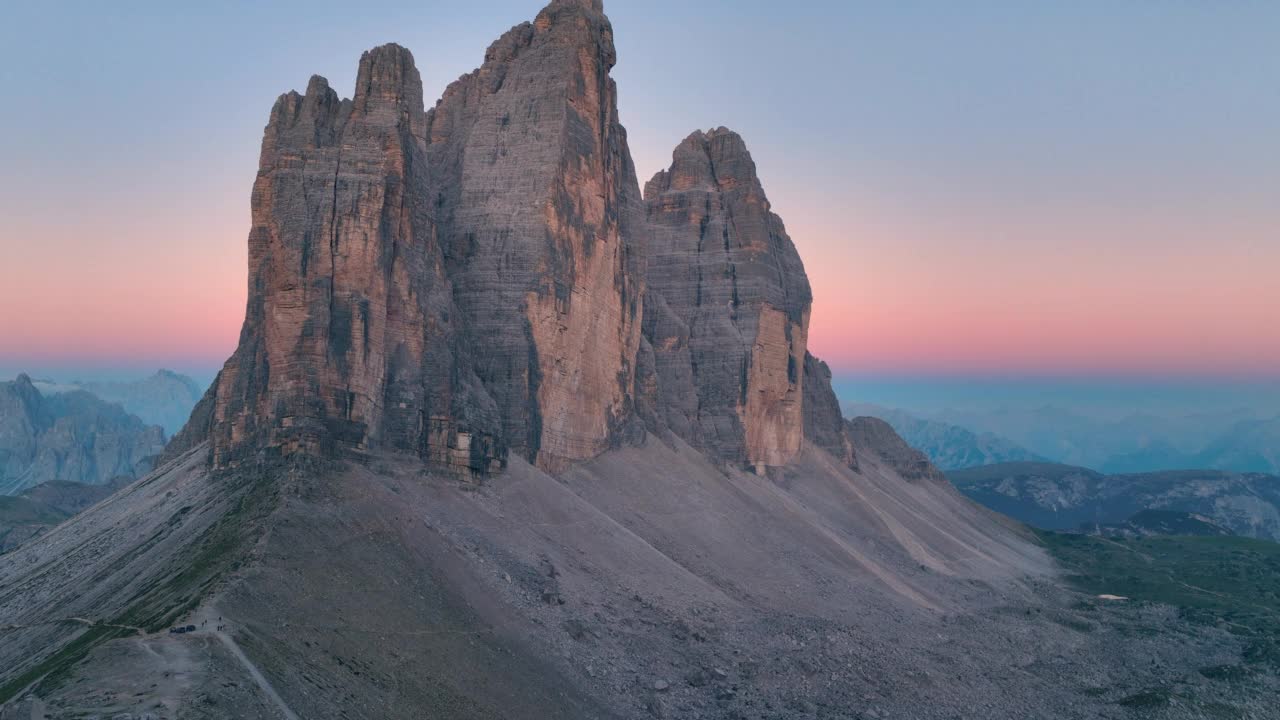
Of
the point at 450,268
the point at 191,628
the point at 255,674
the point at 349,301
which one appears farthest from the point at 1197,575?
the point at 191,628

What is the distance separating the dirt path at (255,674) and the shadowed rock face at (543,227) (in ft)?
108

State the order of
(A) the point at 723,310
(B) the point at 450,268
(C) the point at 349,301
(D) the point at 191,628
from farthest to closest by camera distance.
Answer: (A) the point at 723,310 < (B) the point at 450,268 < (C) the point at 349,301 < (D) the point at 191,628

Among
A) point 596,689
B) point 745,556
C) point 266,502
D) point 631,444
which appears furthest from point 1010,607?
point 266,502

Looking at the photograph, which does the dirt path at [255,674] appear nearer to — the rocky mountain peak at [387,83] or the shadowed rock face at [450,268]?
the shadowed rock face at [450,268]

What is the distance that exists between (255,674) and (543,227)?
41795mm

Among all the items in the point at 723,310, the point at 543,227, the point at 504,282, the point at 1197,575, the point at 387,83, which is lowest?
the point at 1197,575

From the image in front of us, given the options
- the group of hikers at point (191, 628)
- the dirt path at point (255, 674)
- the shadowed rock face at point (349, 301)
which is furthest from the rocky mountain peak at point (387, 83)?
the dirt path at point (255, 674)

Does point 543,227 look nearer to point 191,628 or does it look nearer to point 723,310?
point 723,310

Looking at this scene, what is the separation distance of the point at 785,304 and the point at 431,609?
7204 centimetres

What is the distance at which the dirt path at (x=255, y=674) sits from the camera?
28375mm

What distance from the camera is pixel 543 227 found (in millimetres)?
66375

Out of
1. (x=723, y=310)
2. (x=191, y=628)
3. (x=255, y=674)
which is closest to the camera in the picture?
(x=255, y=674)

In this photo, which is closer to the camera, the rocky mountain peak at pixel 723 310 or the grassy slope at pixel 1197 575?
the grassy slope at pixel 1197 575

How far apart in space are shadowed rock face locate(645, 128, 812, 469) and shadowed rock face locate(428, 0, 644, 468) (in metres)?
17.7
